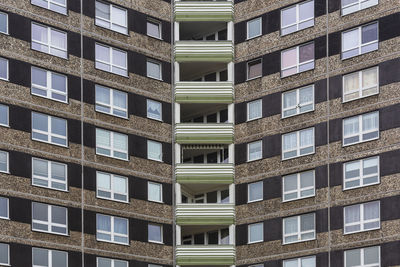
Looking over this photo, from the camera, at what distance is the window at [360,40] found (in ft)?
173

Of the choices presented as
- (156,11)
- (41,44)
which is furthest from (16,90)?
(156,11)

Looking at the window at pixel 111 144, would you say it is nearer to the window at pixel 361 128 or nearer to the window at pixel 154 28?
the window at pixel 154 28

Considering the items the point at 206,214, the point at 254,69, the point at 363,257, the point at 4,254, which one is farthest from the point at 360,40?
the point at 4,254

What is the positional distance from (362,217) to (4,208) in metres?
20.1

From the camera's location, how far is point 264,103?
2247 inches

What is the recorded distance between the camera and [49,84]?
5306 cm

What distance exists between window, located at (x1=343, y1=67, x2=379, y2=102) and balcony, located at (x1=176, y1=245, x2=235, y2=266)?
1207 cm

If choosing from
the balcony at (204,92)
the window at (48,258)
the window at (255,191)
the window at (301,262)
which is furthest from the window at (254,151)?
the window at (48,258)

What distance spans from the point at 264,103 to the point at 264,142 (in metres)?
2.53

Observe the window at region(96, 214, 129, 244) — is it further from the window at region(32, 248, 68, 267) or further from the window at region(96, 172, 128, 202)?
the window at region(32, 248, 68, 267)

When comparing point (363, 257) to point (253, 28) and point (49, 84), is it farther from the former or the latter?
point (49, 84)

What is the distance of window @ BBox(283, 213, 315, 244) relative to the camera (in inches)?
2098

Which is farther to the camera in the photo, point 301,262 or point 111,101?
point 111,101

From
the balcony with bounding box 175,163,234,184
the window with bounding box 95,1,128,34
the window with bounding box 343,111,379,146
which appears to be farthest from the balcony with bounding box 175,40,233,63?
the window with bounding box 343,111,379,146
